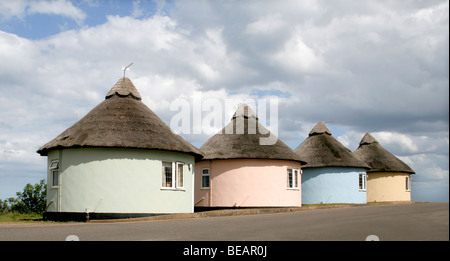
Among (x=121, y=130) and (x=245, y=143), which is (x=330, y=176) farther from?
(x=121, y=130)

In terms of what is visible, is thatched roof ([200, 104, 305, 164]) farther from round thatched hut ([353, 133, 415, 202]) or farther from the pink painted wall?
round thatched hut ([353, 133, 415, 202])

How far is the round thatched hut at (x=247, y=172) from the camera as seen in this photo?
31516 millimetres

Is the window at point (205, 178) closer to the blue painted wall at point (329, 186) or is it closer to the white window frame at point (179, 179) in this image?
the white window frame at point (179, 179)

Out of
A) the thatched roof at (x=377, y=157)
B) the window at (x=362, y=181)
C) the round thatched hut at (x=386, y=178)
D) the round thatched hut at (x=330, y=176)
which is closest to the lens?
the round thatched hut at (x=330, y=176)

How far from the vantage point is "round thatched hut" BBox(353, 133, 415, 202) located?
4597 cm

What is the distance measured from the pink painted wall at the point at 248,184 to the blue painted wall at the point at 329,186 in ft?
23.4

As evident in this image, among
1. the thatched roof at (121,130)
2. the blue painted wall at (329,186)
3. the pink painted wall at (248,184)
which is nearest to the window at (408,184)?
the blue painted wall at (329,186)

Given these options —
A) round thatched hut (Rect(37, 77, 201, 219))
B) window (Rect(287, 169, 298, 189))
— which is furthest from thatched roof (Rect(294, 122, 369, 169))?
round thatched hut (Rect(37, 77, 201, 219))

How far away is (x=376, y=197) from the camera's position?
46094mm

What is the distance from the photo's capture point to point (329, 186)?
3900 cm

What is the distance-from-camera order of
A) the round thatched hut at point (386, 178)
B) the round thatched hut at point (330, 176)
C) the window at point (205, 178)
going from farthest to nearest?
the round thatched hut at point (386, 178) → the round thatched hut at point (330, 176) → the window at point (205, 178)

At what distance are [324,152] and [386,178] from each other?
994cm
